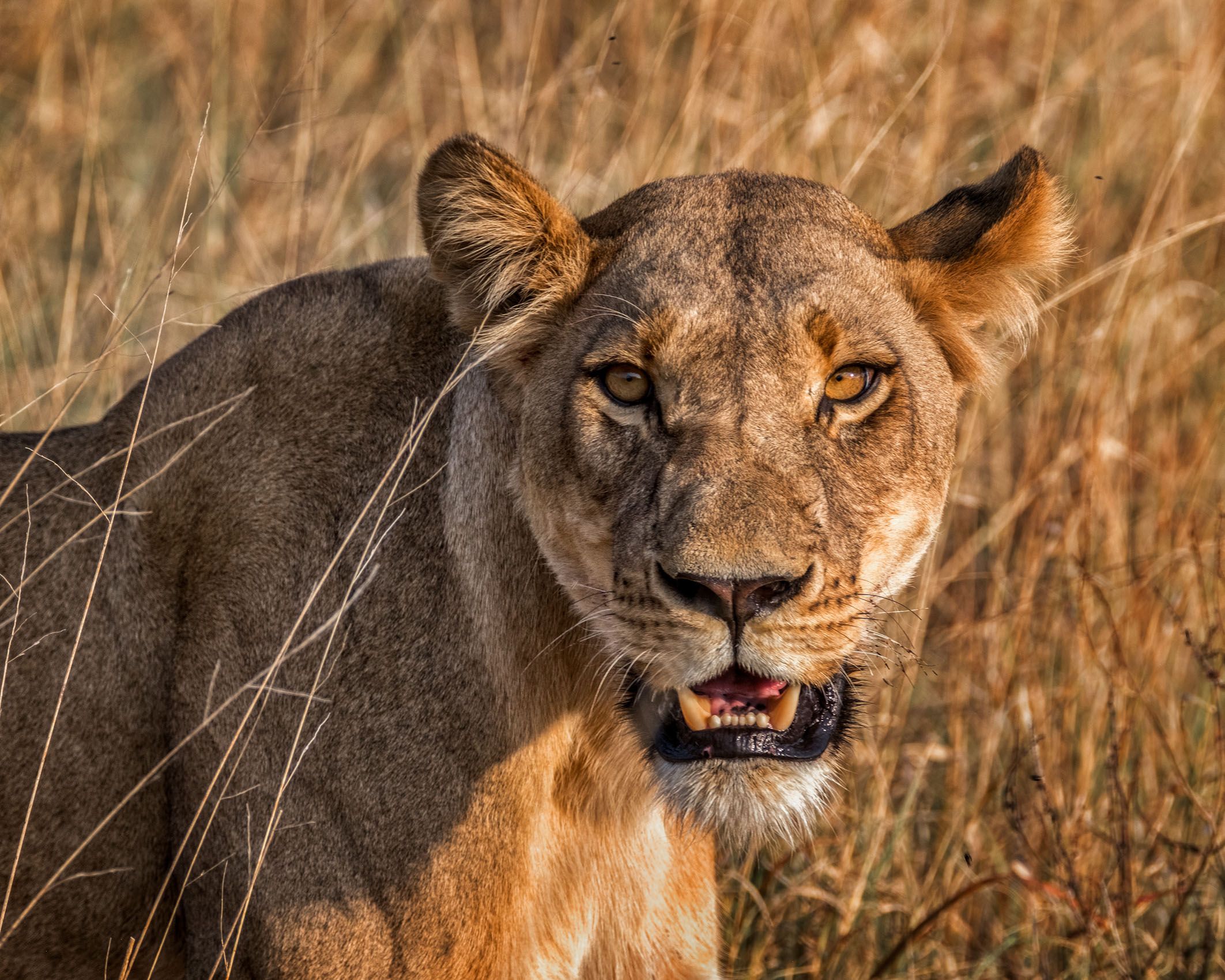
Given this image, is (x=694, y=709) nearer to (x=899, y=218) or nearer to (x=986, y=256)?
(x=986, y=256)

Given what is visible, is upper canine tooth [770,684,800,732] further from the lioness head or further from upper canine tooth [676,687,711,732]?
upper canine tooth [676,687,711,732]

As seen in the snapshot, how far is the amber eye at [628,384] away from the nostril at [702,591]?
0.40 metres

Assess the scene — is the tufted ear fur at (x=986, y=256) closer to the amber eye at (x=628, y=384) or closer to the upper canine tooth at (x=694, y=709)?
the amber eye at (x=628, y=384)

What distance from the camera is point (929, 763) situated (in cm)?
484

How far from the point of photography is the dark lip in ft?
8.12

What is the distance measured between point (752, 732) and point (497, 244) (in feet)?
3.40

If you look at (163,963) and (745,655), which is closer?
(745,655)

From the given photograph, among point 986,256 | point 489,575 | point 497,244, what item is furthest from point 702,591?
point 986,256

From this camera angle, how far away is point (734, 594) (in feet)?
7.52

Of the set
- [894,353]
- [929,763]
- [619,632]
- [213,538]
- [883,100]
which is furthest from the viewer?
[883,100]

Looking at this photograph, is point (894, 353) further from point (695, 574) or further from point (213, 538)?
point (213, 538)

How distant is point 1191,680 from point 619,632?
10.8 ft

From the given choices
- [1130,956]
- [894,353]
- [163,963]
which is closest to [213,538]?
[163,963]

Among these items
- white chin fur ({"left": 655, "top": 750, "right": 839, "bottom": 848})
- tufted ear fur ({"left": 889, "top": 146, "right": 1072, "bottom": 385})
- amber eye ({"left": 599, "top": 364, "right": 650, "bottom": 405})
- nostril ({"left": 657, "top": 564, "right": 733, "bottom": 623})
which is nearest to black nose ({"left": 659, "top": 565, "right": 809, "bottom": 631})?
nostril ({"left": 657, "top": 564, "right": 733, "bottom": 623})
